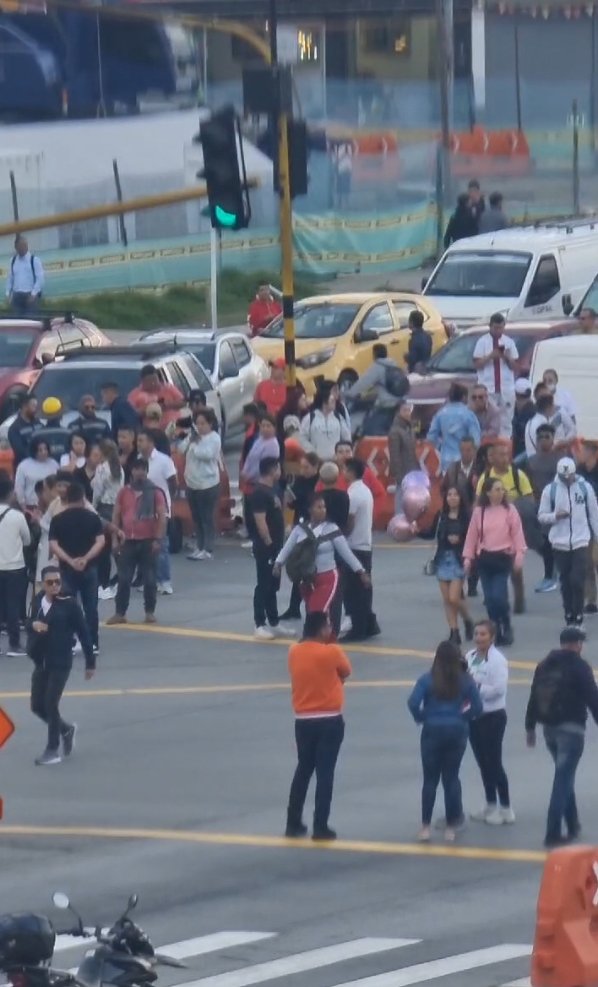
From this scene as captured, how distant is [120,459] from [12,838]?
828 centimetres

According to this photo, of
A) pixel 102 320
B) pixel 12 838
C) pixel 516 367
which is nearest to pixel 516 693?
pixel 12 838

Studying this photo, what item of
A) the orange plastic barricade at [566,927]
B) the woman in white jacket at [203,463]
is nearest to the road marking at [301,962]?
the orange plastic barricade at [566,927]

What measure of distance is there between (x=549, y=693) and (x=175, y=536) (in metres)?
10.9

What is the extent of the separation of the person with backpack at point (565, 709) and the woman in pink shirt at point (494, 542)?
5.00 meters

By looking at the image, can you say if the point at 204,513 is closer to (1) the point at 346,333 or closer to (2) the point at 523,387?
(2) the point at 523,387

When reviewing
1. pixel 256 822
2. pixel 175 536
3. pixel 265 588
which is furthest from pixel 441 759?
pixel 175 536

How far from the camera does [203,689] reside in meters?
19.1

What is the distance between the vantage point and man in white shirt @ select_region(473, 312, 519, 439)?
26.7 meters

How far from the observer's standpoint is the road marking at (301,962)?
1159 cm

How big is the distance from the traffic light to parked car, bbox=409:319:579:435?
7.18m

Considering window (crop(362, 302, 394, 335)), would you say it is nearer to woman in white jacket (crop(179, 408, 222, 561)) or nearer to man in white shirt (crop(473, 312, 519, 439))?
man in white shirt (crop(473, 312, 519, 439))

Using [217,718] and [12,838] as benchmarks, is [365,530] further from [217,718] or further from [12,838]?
[12,838]

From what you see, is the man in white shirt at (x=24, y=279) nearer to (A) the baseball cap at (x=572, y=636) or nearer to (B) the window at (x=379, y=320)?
(B) the window at (x=379, y=320)

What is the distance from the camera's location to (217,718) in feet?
59.5
